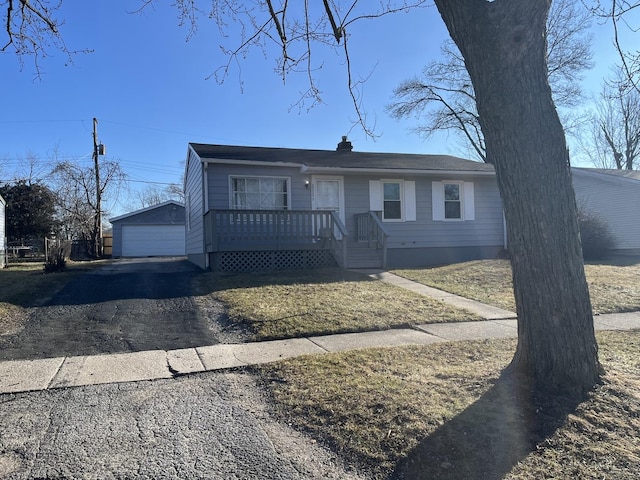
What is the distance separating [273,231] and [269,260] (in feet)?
2.65

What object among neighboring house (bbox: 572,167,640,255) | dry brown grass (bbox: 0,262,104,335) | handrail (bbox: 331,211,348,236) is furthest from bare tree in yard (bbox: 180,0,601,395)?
neighboring house (bbox: 572,167,640,255)

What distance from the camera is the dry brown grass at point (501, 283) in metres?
8.08

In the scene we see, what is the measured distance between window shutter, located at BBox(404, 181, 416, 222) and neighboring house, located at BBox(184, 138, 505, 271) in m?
0.03

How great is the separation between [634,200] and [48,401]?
22908 millimetres

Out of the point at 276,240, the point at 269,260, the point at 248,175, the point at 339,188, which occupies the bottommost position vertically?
the point at 269,260

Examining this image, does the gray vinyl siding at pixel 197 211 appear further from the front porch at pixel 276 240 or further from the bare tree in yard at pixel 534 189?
the bare tree in yard at pixel 534 189

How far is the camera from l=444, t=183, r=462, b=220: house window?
14758 mm

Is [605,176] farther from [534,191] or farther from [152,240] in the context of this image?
[152,240]

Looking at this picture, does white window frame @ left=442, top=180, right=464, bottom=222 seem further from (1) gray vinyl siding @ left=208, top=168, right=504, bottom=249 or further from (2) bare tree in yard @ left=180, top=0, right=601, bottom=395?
(2) bare tree in yard @ left=180, top=0, right=601, bottom=395

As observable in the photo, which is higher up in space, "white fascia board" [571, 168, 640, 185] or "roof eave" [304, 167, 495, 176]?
"white fascia board" [571, 168, 640, 185]

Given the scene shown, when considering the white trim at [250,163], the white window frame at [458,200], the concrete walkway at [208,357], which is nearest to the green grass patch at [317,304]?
the concrete walkway at [208,357]

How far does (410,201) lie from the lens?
46.6 ft

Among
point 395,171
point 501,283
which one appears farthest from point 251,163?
point 501,283

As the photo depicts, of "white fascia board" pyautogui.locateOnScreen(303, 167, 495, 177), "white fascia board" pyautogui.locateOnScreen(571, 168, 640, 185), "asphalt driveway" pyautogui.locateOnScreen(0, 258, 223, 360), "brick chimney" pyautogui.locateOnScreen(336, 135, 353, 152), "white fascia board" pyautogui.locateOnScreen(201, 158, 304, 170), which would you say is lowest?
"asphalt driveway" pyautogui.locateOnScreen(0, 258, 223, 360)
